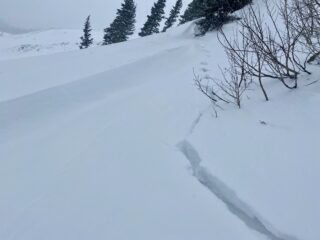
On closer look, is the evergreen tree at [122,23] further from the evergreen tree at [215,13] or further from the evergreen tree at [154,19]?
the evergreen tree at [215,13]

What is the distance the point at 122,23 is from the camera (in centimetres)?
2941

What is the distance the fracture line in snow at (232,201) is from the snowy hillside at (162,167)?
11 mm

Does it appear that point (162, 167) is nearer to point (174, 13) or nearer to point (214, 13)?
point (214, 13)

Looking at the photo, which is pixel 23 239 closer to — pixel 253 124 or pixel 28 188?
pixel 28 188

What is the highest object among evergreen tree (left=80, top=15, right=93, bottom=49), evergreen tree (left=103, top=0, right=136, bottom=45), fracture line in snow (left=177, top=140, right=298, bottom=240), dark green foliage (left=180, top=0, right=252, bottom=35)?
fracture line in snow (left=177, top=140, right=298, bottom=240)

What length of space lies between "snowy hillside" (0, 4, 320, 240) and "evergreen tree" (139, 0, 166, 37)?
23480 millimetres

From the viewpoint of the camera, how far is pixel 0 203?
4.15 metres

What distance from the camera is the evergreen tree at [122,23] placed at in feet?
96.3

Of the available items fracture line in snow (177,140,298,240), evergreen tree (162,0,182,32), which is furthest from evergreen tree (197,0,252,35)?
evergreen tree (162,0,182,32)

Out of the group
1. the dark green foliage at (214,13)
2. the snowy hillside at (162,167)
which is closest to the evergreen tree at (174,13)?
the dark green foliage at (214,13)

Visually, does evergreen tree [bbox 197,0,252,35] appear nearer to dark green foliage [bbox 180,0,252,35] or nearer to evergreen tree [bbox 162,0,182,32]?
dark green foliage [bbox 180,0,252,35]

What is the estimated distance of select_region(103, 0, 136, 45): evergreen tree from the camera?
29.4m

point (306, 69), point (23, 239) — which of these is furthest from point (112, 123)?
point (306, 69)

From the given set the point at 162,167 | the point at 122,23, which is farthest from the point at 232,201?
the point at 122,23
